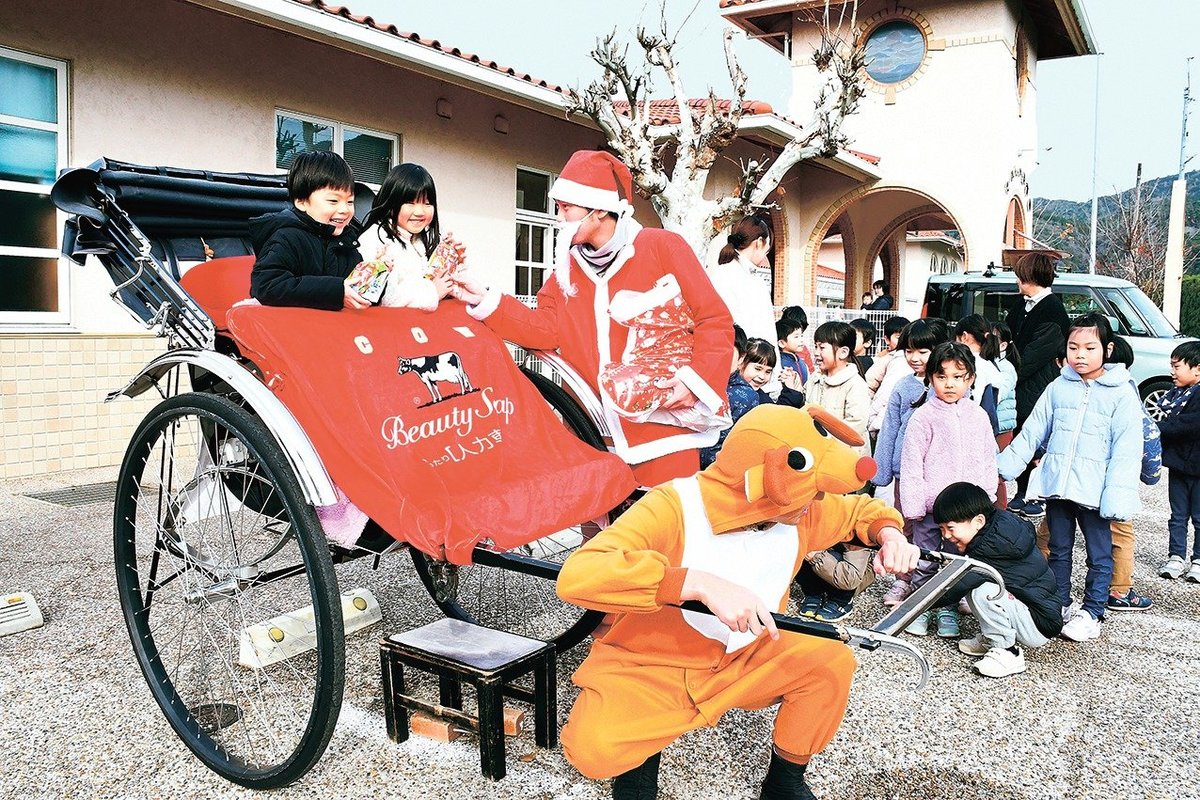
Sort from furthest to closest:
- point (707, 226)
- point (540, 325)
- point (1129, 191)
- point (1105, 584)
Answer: point (1129, 191)
point (707, 226)
point (1105, 584)
point (540, 325)

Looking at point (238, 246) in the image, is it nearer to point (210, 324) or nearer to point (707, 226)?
point (210, 324)

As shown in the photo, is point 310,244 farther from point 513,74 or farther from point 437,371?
point 513,74

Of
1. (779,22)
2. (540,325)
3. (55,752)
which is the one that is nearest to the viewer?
(55,752)

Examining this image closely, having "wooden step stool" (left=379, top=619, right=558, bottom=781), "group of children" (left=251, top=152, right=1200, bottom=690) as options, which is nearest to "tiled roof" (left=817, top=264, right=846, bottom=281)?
"group of children" (left=251, top=152, right=1200, bottom=690)

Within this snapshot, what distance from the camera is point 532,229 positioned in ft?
34.0

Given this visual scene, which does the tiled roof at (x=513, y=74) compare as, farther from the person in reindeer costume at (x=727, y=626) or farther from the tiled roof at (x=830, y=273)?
the tiled roof at (x=830, y=273)

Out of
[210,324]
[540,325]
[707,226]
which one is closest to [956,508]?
[540,325]

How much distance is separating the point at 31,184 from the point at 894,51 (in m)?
13.6

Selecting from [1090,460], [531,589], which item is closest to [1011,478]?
[1090,460]

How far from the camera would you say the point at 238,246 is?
3.33 m

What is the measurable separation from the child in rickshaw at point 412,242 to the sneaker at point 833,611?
2.02 metres

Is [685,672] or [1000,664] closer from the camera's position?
[685,672]

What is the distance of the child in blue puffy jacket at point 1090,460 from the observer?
3.61m

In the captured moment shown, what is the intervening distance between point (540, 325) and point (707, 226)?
7198mm
